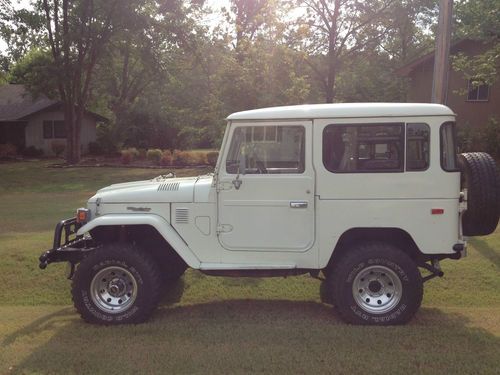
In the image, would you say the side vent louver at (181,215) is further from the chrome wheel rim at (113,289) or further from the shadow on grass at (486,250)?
the shadow on grass at (486,250)

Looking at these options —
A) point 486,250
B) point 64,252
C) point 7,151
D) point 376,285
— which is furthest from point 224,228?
point 7,151

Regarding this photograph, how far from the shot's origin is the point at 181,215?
17.4 ft

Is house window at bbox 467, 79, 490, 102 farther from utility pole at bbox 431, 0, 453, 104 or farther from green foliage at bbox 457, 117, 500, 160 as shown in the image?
utility pole at bbox 431, 0, 453, 104

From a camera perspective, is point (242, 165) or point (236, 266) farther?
point (236, 266)

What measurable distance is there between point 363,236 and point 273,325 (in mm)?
1295

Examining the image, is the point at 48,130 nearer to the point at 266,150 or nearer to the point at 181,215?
the point at 181,215

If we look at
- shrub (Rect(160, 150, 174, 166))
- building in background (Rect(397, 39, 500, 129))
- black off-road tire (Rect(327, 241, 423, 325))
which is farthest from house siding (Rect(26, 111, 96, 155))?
black off-road tire (Rect(327, 241, 423, 325))

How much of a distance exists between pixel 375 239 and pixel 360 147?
0.98 metres

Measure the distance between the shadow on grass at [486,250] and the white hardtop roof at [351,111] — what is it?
3.57 metres

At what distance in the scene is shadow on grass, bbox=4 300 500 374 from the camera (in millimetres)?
4254

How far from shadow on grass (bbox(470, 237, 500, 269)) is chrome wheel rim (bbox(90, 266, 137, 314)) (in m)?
5.24

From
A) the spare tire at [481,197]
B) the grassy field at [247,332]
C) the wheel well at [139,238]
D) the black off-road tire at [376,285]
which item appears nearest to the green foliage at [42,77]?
the grassy field at [247,332]

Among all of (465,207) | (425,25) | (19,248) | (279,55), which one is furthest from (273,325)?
(425,25)

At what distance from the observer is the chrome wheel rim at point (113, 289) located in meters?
5.32
